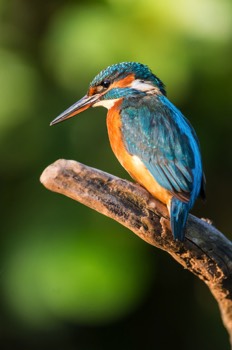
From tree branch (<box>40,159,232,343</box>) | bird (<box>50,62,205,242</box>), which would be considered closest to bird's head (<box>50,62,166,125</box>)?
bird (<box>50,62,205,242</box>)

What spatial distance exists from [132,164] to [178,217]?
35 cm

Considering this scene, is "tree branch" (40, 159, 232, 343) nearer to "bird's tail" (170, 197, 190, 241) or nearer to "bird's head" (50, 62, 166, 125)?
"bird's tail" (170, 197, 190, 241)

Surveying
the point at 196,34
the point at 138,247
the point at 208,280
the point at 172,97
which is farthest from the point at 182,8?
the point at 208,280

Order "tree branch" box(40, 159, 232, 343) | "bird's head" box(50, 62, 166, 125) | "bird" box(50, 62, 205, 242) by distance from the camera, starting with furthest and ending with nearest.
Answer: "bird's head" box(50, 62, 166, 125)
"bird" box(50, 62, 205, 242)
"tree branch" box(40, 159, 232, 343)

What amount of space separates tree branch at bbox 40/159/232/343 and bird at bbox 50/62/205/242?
0.05 m

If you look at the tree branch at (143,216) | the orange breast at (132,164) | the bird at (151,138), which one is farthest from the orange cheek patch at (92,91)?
the tree branch at (143,216)

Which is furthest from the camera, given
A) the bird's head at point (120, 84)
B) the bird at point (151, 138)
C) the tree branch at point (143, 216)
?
the bird's head at point (120, 84)

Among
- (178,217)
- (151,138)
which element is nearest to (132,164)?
(151,138)

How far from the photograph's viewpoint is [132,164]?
2.94 meters

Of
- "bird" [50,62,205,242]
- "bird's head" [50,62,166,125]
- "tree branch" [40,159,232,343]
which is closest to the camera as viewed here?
"tree branch" [40,159,232,343]

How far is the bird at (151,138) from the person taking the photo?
2766 millimetres

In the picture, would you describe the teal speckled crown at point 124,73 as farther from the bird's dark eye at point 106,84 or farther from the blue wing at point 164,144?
the blue wing at point 164,144

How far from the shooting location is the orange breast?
2.82 m

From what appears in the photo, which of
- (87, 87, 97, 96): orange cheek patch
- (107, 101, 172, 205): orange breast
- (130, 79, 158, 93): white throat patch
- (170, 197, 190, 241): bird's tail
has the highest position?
(87, 87, 97, 96): orange cheek patch
